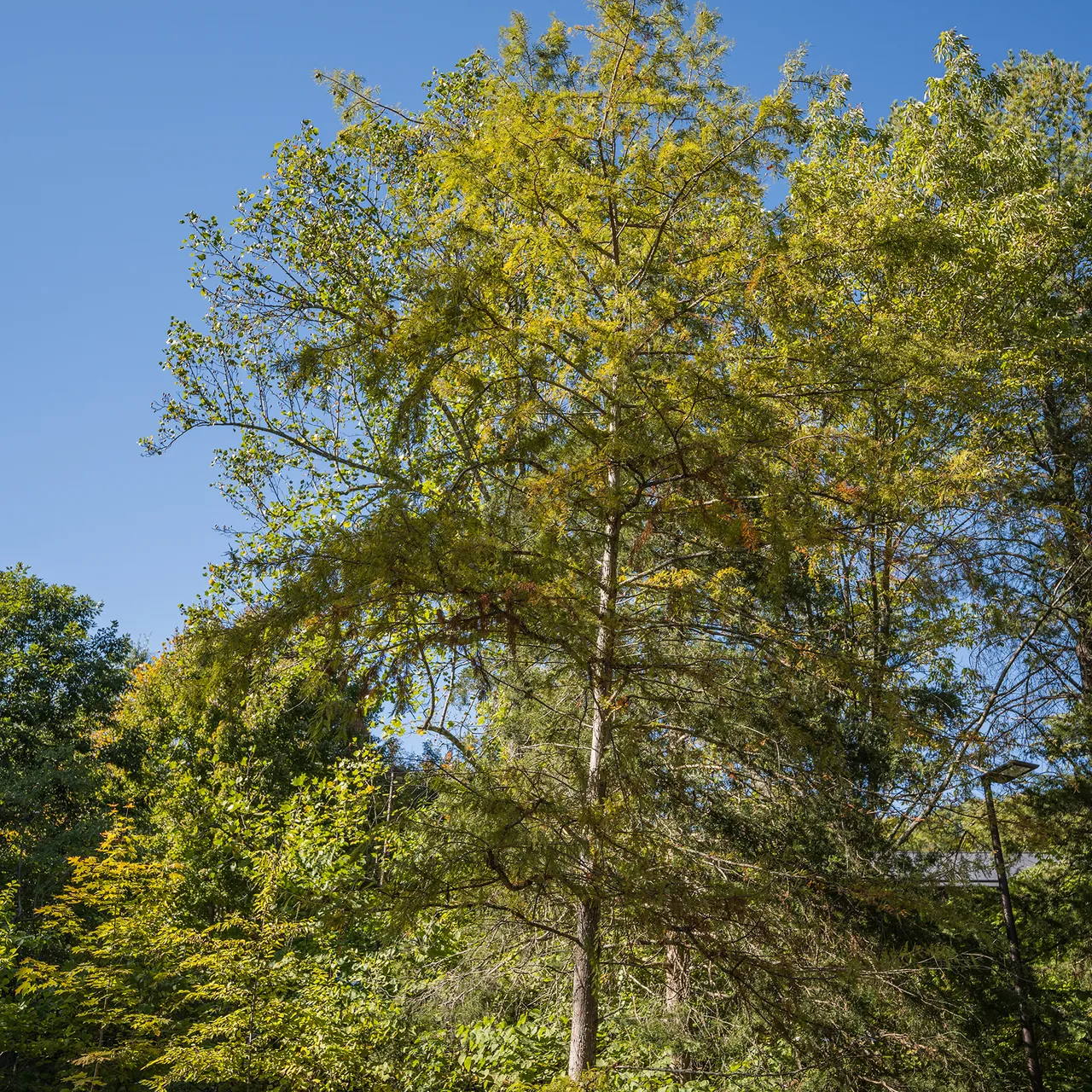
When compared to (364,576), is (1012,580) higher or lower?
higher

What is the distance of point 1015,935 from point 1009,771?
1702 mm

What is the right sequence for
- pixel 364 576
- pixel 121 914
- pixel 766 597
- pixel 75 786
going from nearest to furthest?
pixel 364 576, pixel 766 597, pixel 121 914, pixel 75 786

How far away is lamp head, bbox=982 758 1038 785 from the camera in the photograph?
8133mm

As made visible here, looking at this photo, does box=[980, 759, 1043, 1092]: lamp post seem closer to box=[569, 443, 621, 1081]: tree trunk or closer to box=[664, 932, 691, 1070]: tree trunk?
box=[664, 932, 691, 1070]: tree trunk

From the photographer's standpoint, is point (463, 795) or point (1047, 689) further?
point (1047, 689)

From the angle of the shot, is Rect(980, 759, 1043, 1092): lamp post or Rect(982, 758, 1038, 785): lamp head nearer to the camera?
Rect(980, 759, 1043, 1092): lamp post

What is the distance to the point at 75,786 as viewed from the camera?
16250 mm

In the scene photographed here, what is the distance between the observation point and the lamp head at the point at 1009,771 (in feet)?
26.7

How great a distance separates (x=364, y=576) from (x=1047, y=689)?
7.82 m

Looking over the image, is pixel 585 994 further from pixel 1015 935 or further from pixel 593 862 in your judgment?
pixel 1015 935

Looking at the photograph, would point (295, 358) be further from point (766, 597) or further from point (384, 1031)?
point (384, 1031)

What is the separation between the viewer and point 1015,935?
870 cm

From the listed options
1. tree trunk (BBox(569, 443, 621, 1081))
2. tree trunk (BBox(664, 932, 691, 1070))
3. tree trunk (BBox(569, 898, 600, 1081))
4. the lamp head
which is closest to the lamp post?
the lamp head

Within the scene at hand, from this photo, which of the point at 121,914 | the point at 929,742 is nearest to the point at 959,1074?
the point at 929,742
